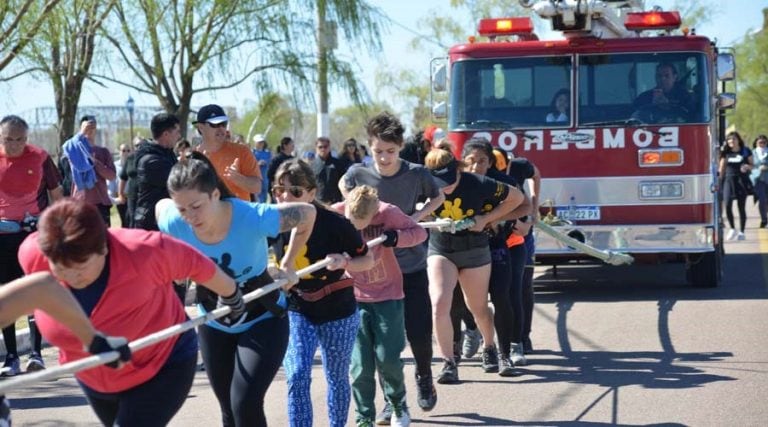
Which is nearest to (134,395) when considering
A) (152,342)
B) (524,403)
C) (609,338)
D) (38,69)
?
(152,342)

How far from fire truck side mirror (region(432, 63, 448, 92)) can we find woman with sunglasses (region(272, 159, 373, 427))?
7166 millimetres

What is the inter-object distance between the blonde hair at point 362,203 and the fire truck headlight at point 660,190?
7.15 meters

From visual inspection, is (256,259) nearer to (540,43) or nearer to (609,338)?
(609,338)

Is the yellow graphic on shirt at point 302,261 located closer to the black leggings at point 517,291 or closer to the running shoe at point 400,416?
the running shoe at point 400,416

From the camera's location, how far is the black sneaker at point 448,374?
28.8 feet

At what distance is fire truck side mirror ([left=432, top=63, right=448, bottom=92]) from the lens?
13430 mm

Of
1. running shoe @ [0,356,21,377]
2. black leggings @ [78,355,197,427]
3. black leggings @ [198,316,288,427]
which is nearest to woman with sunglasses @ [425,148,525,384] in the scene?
black leggings @ [198,316,288,427]

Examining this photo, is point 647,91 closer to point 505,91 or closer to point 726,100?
point 505,91

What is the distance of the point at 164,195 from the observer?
918cm

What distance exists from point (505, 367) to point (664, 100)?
519cm

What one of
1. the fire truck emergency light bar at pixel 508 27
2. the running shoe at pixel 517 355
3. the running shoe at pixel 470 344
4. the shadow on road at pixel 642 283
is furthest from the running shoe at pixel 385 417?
the fire truck emergency light bar at pixel 508 27

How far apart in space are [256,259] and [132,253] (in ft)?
4.05

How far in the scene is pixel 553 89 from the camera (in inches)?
534

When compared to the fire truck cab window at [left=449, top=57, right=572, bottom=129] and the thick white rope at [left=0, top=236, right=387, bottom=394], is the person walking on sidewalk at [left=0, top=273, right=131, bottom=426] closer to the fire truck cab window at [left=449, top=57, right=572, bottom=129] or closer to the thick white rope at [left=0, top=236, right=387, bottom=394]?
the thick white rope at [left=0, top=236, right=387, bottom=394]
